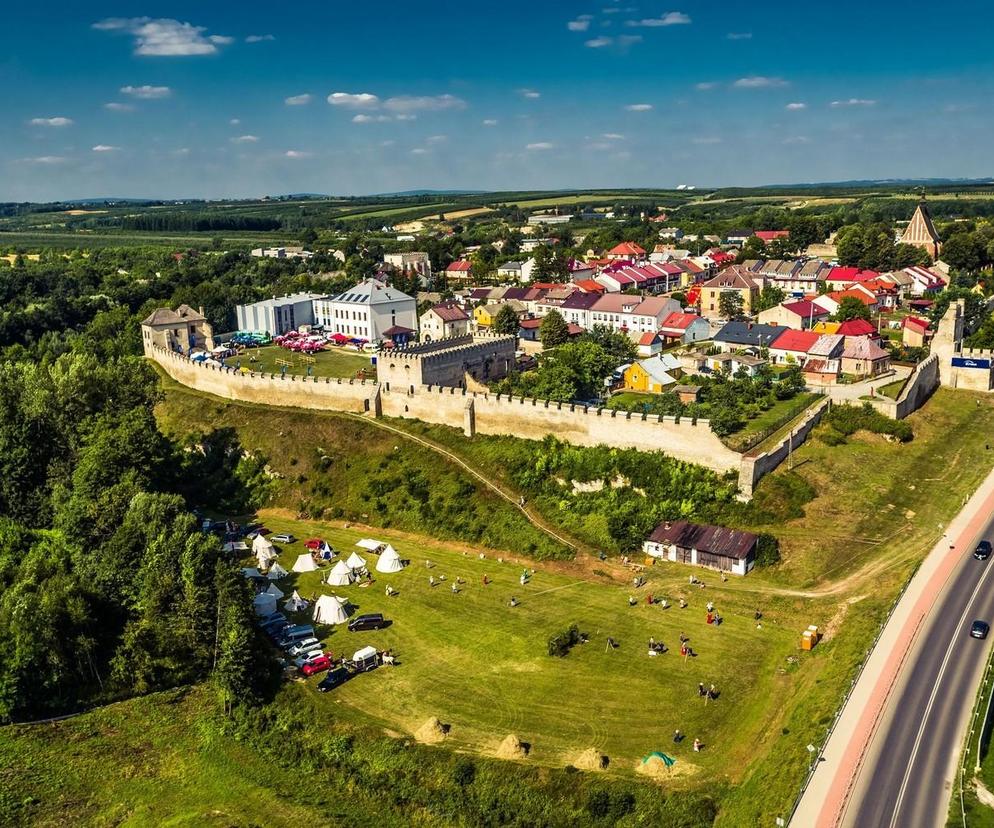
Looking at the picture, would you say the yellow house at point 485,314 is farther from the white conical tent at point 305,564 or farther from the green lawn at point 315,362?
the white conical tent at point 305,564

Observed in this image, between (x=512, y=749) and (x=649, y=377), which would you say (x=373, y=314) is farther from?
(x=512, y=749)

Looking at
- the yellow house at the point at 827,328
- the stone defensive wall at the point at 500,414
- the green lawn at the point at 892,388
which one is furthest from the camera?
the yellow house at the point at 827,328

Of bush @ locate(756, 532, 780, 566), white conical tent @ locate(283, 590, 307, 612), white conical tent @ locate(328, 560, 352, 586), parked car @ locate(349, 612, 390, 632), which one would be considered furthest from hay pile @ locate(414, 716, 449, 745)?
bush @ locate(756, 532, 780, 566)

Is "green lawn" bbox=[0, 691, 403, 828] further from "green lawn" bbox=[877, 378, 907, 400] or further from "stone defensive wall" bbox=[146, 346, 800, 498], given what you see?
"green lawn" bbox=[877, 378, 907, 400]

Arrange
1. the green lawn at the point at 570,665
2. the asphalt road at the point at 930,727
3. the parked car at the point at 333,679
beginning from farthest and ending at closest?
1. the parked car at the point at 333,679
2. the green lawn at the point at 570,665
3. the asphalt road at the point at 930,727

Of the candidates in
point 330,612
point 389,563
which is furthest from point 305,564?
point 330,612

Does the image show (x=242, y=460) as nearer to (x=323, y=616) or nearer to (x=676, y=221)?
(x=323, y=616)

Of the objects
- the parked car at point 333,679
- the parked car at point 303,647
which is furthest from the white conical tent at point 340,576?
the parked car at point 333,679
